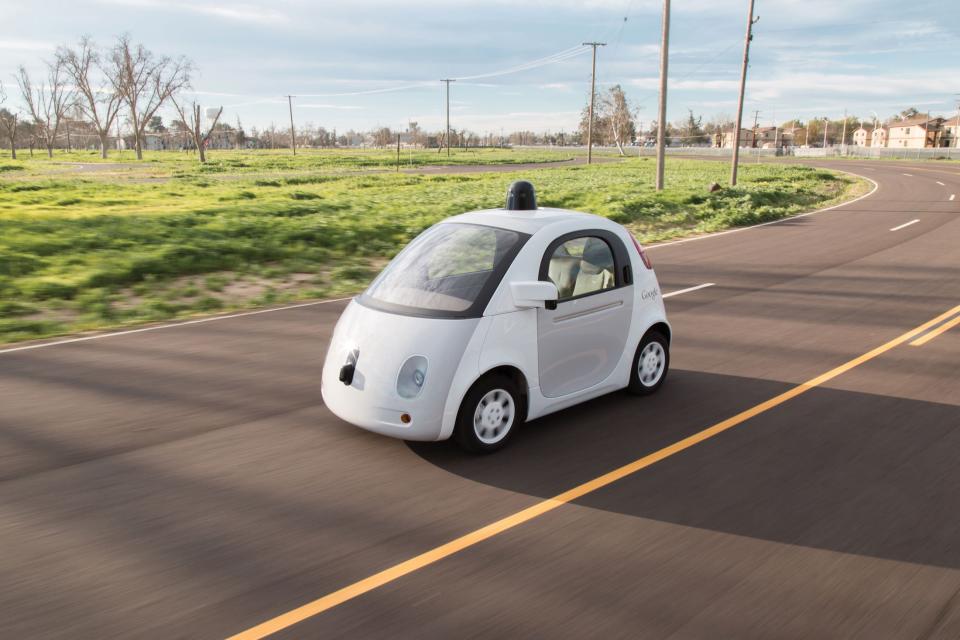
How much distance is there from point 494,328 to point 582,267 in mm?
1148

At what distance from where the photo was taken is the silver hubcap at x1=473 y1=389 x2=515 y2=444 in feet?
16.9

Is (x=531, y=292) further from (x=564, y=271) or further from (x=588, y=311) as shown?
(x=588, y=311)

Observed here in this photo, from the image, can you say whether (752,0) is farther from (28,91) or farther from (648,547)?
(28,91)

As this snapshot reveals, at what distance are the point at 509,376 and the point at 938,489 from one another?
2.95 m

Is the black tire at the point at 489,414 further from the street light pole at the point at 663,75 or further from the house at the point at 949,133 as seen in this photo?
the house at the point at 949,133

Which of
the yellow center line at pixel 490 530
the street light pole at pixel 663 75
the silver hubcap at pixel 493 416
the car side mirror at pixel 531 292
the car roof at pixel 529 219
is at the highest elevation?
the street light pole at pixel 663 75

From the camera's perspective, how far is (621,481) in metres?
4.92

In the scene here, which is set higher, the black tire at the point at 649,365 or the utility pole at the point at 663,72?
the utility pole at the point at 663,72

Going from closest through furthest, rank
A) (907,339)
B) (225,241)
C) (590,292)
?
1. (590,292)
2. (907,339)
3. (225,241)

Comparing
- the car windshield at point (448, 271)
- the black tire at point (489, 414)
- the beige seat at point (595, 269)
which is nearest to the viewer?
the black tire at point (489, 414)

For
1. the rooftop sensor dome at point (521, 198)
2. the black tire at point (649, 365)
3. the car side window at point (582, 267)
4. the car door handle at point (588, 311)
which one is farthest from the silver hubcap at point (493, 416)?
the rooftop sensor dome at point (521, 198)

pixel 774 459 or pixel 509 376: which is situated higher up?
pixel 509 376

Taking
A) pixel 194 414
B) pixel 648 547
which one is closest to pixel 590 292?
pixel 648 547

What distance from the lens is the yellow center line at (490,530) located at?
→ 3.44 metres
